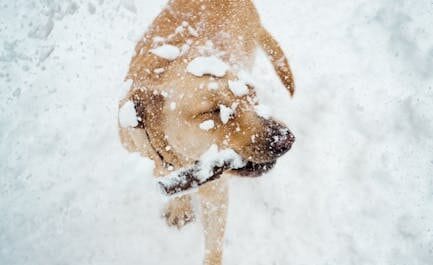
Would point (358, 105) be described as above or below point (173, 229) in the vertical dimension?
above

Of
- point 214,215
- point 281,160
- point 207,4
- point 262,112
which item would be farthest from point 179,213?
point 207,4

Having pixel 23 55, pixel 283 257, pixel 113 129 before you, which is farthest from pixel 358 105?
pixel 23 55

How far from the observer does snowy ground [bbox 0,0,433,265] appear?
3232 millimetres

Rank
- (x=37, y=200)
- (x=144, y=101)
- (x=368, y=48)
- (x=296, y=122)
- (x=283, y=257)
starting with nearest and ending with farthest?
(x=144, y=101)
(x=283, y=257)
(x=37, y=200)
(x=296, y=122)
(x=368, y=48)

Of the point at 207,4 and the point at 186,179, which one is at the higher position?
the point at 207,4

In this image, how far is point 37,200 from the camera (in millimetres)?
3410

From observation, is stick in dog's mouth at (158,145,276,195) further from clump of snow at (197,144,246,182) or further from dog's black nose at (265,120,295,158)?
dog's black nose at (265,120,295,158)

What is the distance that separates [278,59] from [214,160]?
1076 mm

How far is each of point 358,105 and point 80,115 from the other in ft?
8.20

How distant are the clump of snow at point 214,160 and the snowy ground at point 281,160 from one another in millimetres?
1153

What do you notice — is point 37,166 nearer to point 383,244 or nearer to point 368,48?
point 383,244

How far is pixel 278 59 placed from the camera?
2.92 m

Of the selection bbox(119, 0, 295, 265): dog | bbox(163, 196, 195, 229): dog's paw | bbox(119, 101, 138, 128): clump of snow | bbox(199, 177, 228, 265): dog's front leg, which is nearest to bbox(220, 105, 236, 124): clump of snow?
bbox(119, 0, 295, 265): dog

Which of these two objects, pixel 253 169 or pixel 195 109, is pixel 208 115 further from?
pixel 253 169
